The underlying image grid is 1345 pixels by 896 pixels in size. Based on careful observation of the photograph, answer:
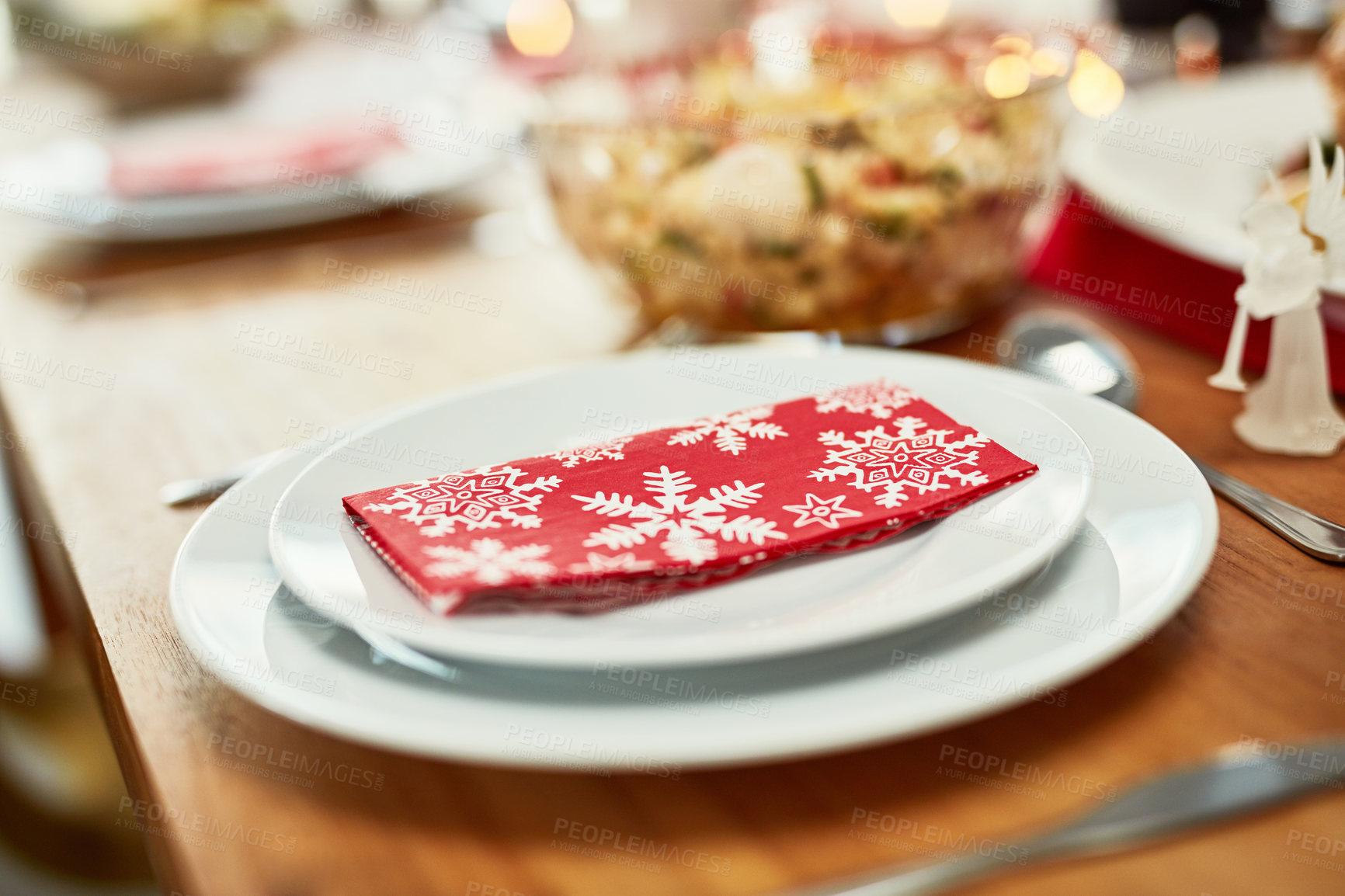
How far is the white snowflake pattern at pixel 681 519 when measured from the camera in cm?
40

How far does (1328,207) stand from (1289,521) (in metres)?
0.17

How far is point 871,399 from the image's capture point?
0.52 m

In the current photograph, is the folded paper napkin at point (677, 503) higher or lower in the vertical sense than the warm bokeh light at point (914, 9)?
lower

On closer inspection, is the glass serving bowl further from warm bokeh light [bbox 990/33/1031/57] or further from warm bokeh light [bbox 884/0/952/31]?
warm bokeh light [bbox 884/0/952/31]

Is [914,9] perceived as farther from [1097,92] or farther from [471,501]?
[471,501]

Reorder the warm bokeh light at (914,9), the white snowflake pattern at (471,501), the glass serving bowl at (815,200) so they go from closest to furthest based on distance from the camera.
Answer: the white snowflake pattern at (471,501), the glass serving bowl at (815,200), the warm bokeh light at (914,9)

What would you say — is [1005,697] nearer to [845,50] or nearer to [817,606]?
[817,606]

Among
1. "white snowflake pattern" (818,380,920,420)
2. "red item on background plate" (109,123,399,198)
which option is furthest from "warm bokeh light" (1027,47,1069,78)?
"red item on background plate" (109,123,399,198)

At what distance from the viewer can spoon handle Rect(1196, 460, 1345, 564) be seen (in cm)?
48

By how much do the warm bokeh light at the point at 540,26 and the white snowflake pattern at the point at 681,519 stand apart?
171 centimetres

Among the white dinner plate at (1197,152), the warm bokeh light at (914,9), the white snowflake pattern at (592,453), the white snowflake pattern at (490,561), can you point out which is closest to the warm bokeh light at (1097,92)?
the white dinner plate at (1197,152)

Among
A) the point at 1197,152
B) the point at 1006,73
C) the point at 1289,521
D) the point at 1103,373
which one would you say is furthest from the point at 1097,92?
the point at 1289,521

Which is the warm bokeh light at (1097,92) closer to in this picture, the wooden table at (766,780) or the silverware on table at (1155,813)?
the wooden table at (766,780)

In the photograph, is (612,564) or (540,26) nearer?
(612,564)
